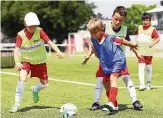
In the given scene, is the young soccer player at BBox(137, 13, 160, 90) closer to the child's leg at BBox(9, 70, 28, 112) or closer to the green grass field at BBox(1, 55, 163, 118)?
the green grass field at BBox(1, 55, 163, 118)

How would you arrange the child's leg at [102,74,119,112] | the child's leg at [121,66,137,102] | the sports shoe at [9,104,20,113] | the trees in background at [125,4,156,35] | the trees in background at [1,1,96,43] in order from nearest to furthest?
the child's leg at [102,74,119,112] < the sports shoe at [9,104,20,113] < the child's leg at [121,66,137,102] < the trees in background at [1,1,96,43] < the trees in background at [125,4,156,35]

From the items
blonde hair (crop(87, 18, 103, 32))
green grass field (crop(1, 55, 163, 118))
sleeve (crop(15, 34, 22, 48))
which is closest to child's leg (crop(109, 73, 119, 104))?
green grass field (crop(1, 55, 163, 118))

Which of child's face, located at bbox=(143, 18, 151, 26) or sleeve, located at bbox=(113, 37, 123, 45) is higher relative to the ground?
child's face, located at bbox=(143, 18, 151, 26)

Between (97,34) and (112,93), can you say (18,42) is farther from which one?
(112,93)

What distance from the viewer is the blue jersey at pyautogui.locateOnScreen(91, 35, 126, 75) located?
718cm

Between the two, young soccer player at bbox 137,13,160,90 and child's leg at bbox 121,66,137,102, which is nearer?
child's leg at bbox 121,66,137,102

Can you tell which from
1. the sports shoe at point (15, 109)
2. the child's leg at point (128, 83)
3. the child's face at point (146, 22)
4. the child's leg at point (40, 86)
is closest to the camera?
the sports shoe at point (15, 109)

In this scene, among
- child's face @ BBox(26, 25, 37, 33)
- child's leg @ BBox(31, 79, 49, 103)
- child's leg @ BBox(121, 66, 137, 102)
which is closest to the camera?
child's leg @ BBox(121, 66, 137, 102)

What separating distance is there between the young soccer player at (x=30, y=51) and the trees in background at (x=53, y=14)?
48188 mm

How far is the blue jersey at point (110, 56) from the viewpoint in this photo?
7.18 meters

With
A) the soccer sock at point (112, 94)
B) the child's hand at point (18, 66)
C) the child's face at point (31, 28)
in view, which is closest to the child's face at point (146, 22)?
the child's face at point (31, 28)

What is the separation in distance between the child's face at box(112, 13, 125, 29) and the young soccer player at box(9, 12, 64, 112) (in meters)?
1.10

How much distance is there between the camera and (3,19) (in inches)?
2378

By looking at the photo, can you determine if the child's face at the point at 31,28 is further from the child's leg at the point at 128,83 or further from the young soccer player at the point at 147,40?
the young soccer player at the point at 147,40
